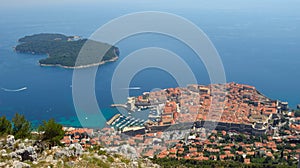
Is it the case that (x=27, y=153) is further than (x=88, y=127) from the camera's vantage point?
No

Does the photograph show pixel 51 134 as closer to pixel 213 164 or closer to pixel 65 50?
pixel 213 164

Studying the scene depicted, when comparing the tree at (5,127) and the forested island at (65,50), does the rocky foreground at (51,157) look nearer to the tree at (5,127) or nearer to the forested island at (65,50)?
the tree at (5,127)

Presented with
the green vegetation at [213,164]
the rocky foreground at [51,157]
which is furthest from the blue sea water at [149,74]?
the rocky foreground at [51,157]

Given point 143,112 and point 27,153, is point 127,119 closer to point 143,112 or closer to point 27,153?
point 143,112

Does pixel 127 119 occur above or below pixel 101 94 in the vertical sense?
below

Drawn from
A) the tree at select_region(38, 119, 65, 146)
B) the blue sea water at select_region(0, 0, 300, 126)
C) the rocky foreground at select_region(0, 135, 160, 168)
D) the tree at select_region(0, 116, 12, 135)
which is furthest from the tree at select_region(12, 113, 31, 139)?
the blue sea water at select_region(0, 0, 300, 126)

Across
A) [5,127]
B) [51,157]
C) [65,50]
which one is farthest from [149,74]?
[51,157]

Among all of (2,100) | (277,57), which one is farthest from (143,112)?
(277,57)

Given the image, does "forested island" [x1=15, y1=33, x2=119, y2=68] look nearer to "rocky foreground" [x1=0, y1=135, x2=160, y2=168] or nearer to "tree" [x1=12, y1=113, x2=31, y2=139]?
"tree" [x1=12, y1=113, x2=31, y2=139]
